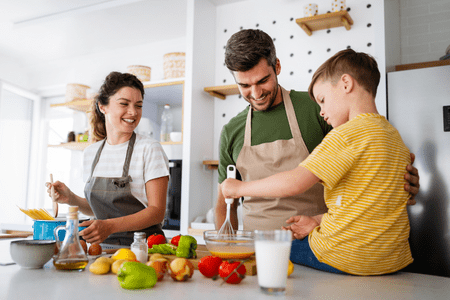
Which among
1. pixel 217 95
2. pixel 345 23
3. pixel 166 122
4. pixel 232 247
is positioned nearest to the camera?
pixel 232 247

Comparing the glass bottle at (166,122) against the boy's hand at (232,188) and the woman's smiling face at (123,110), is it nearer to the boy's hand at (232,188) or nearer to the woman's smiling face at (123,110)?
the woman's smiling face at (123,110)

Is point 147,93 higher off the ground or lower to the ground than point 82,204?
higher

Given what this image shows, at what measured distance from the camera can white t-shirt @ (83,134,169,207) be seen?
1629mm

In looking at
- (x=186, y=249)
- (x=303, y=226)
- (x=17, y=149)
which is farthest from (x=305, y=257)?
(x=17, y=149)

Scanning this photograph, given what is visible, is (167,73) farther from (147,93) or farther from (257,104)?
(257,104)

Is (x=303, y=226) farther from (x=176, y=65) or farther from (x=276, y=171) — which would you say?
(x=176, y=65)

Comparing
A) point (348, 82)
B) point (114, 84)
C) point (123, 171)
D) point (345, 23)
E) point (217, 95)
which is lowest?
point (123, 171)

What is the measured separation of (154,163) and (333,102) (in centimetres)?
82

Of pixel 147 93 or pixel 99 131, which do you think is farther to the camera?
pixel 147 93

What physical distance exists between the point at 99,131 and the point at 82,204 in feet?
1.22

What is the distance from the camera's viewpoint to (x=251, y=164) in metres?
1.57

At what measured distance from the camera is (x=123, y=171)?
5.50ft

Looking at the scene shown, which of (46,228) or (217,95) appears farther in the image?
(217,95)

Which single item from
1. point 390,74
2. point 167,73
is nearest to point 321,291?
point 390,74
